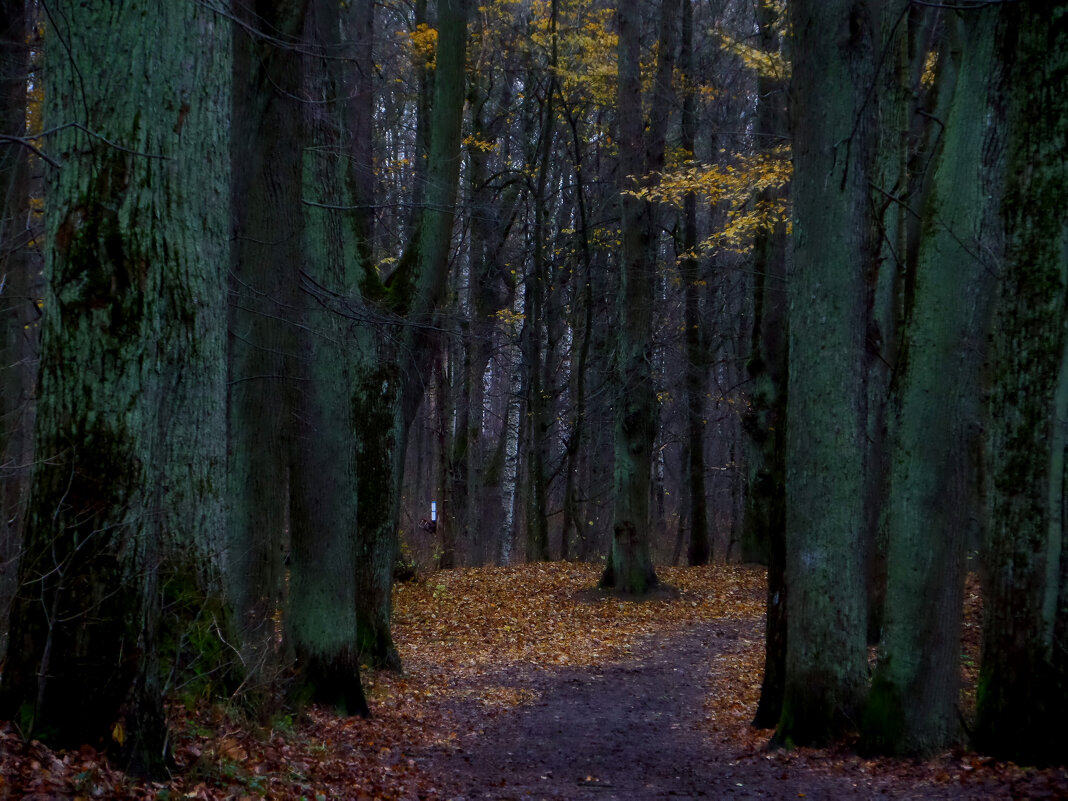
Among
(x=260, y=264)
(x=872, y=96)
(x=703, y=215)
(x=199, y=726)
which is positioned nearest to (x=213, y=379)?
(x=199, y=726)

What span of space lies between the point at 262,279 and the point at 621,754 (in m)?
5.71

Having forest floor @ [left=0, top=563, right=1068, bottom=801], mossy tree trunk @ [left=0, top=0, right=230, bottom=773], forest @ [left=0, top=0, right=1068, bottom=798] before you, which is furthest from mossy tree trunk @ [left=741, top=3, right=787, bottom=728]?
mossy tree trunk @ [left=0, top=0, right=230, bottom=773]

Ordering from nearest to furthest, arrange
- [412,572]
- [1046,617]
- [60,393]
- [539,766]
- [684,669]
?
1. [60,393]
2. [1046,617]
3. [539,766]
4. [684,669]
5. [412,572]

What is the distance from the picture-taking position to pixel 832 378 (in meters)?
7.41

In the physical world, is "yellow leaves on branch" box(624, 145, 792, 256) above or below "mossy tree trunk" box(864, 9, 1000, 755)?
above

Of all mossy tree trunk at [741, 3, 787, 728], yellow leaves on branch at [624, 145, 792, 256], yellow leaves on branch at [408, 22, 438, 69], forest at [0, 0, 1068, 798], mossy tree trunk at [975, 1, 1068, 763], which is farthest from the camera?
mossy tree trunk at [741, 3, 787, 728]

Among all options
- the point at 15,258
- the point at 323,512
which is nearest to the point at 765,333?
the point at 323,512

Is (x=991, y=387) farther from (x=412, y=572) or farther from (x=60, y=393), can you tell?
(x=412, y=572)

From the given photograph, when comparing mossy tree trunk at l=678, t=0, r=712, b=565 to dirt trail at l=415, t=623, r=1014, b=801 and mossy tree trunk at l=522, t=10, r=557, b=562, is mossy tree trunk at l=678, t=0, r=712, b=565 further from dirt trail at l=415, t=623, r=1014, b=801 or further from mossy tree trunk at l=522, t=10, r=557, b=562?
dirt trail at l=415, t=623, r=1014, b=801

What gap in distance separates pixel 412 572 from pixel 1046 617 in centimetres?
1446

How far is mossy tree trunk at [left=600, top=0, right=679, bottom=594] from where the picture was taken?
16.8 m

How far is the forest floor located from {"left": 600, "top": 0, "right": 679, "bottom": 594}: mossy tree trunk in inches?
35.4

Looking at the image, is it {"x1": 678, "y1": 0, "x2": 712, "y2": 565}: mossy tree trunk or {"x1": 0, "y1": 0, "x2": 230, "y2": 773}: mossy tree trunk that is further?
{"x1": 678, "y1": 0, "x2": 712, "y2": 565}: mossy tree trunk

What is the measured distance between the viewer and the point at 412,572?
18.6 metres
